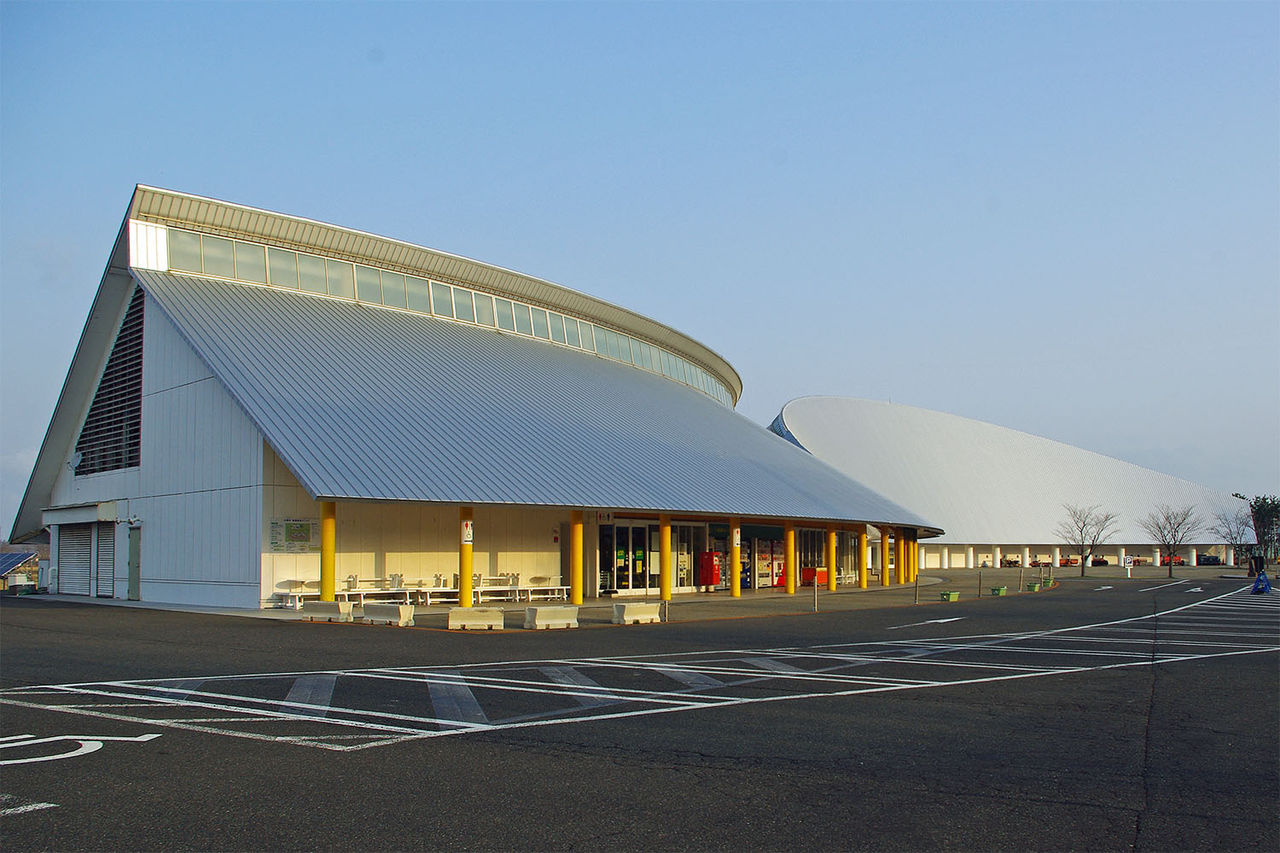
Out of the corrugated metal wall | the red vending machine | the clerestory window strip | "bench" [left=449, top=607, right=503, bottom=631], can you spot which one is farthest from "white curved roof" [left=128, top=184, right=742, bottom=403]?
"bench" [left=449, top=607, right=503, bottom=631]

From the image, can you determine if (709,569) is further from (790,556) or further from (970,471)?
(970,471)

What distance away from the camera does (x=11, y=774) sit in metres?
6.94

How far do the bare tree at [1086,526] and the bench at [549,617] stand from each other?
231ft

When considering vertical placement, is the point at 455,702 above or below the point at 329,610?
above

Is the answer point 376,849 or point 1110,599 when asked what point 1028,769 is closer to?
point 376,849

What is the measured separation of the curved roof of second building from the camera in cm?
2180

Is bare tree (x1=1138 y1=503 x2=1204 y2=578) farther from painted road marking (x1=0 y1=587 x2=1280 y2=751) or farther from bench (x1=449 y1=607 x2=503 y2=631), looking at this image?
bench (x1=449 y1=607 x2=503 y2=631)

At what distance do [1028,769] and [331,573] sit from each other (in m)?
16.8

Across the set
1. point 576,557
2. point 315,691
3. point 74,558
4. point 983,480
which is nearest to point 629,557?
point 576,557

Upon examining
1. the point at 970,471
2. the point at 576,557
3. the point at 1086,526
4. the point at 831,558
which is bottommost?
the point at 1086,526

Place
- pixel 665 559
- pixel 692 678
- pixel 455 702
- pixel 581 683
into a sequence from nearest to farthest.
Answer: pixel 455 702
pixel 581 683
pixel 692 678
pixel 665 559

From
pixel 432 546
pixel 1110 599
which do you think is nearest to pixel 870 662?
pixel 432 546

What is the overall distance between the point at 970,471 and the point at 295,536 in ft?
225

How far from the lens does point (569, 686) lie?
37.4ft
